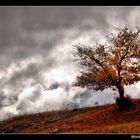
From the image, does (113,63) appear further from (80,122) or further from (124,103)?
(80,122)

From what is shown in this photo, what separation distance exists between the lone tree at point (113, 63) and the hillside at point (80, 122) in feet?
2.44

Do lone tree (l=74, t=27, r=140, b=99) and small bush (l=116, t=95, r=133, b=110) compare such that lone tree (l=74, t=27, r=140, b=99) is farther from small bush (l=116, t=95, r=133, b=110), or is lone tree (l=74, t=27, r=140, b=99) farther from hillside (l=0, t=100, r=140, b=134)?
hillside (l=0, t=100, r=140, b=134)

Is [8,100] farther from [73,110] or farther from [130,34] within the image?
[130,34]

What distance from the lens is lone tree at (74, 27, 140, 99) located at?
52.4ft

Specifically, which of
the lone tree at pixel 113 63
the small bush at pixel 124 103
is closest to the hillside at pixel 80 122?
the small bush at pixel 124 103

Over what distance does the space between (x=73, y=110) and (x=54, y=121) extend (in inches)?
34.3

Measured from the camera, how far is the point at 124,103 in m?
16.6

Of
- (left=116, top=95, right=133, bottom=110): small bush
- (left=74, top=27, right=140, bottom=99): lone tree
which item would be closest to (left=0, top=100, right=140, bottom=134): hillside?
(left=116, top=95, right=133, bottom=110): small bush

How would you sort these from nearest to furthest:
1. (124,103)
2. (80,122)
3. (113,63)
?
(80,122)
(124,103)
(113,63)

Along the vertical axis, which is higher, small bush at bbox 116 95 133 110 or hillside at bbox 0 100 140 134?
small bush at bbox 116 95 133 110

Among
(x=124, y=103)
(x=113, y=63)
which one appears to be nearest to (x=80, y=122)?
(x=124, y=103)

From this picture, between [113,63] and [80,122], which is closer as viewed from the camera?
[80,122]

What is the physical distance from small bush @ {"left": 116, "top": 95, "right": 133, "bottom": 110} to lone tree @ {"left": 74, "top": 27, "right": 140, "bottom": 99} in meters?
0.17

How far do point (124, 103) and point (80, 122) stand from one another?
186 cm
